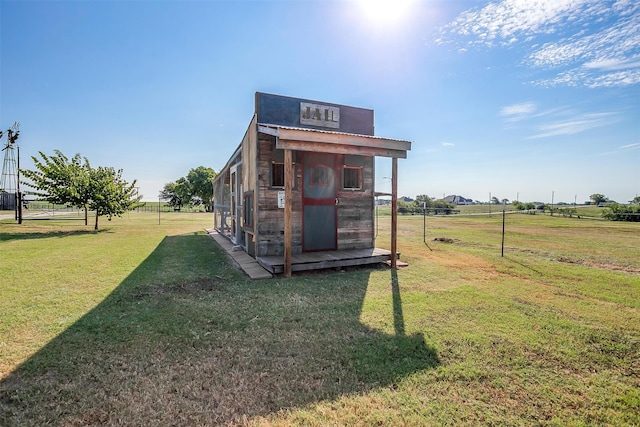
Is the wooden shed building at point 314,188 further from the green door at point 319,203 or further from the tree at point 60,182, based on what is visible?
the tree at point 60,182

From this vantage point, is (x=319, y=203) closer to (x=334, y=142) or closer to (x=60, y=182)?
(x=334, y=142)

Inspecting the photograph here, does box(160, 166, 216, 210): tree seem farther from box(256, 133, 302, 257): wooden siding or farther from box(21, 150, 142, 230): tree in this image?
box(256, 133, 302, 257): wooden siding

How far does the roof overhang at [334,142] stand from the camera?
5633mm

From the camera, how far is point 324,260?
6469 millimetres

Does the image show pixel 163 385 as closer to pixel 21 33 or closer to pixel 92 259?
pixel 92 259

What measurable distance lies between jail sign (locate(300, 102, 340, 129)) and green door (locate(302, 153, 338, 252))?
46.2 inches

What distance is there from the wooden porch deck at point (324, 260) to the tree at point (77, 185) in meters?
13.2

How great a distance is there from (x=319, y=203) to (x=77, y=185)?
46.7ft

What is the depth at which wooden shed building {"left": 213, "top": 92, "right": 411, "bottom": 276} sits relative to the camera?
21.4ft


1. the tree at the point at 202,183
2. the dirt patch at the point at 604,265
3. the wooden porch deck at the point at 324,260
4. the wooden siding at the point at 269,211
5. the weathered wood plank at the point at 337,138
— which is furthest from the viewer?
the tree at the point at 202,183

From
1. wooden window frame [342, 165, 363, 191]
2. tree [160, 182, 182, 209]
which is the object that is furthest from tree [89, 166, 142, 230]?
tree [160, 182, 182, 209]

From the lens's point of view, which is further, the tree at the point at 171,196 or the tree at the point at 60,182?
the tree at the point at 171,196

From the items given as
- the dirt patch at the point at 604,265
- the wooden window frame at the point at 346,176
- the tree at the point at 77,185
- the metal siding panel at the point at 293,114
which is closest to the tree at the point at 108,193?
the tree at the point at 77,185

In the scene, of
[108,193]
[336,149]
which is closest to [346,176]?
[336,149]
